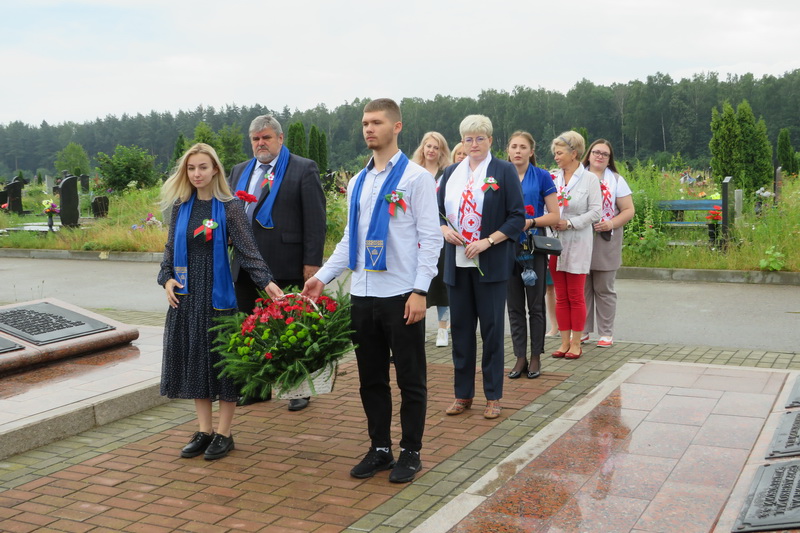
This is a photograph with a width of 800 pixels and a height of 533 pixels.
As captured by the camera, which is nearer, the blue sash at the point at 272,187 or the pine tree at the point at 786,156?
the blue sash at the point at 272,187

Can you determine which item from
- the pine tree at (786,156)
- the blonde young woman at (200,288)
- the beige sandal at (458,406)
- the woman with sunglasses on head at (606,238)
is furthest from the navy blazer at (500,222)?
the pine tree at (786,156)

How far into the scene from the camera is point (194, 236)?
5.14 m

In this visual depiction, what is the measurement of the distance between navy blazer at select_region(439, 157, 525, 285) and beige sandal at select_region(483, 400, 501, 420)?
2.77ft

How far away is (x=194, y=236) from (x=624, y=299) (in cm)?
760

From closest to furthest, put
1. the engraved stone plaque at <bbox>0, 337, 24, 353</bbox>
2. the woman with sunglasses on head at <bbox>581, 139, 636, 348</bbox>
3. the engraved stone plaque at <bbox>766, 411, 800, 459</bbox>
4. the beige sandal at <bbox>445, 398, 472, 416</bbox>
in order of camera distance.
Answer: the engraved stone plaque at <bbox>766, 411, 800, 459</bbox>
the beige sandal at <bbox>445, 398, 472, 416</bbox>
the engraved stone plaque at <bbox>0, 337, 24, 353</bbox>
the woman with sunglasses on head at <bbox>581, 139, 636, 348</bbox>

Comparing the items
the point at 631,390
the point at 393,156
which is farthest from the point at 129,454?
the point at 631,390

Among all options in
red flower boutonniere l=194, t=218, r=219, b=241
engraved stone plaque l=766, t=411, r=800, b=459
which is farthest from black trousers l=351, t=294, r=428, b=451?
engraved stone plaque l=766, t=411, r=800, b=459

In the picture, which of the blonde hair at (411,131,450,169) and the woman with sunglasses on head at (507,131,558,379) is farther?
the blonde hair at (411,131,450,169)

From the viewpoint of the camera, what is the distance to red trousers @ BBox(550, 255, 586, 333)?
770 cm

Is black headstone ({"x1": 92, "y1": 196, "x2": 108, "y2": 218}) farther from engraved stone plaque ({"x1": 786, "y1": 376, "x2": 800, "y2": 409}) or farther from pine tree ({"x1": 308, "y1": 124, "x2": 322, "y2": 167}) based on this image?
engraved stone plaque ({"x1": 786, "y1": 376, "x2": 800, "y2": 409})

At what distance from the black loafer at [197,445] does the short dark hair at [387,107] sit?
2.22m

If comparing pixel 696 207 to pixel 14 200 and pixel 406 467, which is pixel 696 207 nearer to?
pixel 406 467

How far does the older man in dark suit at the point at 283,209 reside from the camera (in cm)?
610

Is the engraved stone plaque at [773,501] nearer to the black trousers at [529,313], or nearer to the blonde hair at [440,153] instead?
the black trousers at [529,313]
